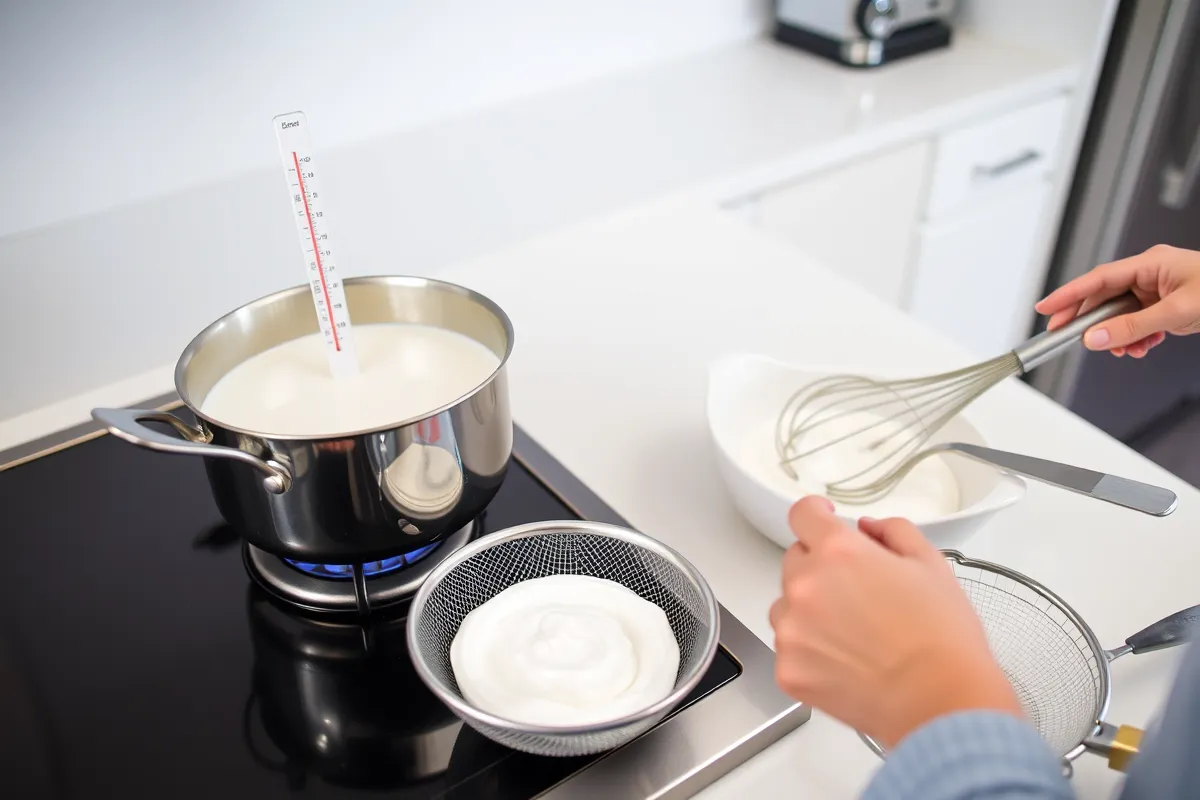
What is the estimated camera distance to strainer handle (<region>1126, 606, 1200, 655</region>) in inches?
26.2

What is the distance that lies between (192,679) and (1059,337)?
0.64 meters

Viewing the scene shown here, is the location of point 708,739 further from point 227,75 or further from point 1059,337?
point 227,75

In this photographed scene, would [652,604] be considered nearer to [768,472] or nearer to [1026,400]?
[768,472]

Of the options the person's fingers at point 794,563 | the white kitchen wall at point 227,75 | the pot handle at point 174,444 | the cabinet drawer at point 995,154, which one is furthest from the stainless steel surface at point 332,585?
the cabinet drawer at point 995,154

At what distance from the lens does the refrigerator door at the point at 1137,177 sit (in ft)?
5.71

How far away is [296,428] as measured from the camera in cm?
71

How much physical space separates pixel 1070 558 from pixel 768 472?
0.23 meters

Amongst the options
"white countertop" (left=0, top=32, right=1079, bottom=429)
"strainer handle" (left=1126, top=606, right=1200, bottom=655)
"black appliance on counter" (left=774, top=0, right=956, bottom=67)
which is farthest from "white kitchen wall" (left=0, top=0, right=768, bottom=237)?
"strainer handle" (left=1126, top=606, right=1200, bottom=655)

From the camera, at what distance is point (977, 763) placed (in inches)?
18.2

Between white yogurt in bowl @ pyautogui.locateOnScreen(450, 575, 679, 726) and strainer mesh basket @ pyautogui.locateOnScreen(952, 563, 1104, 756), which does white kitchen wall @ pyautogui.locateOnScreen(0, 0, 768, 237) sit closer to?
white yogurt in bowl @ pyautogui.locateOnScreen(450, 575, 679, 726)

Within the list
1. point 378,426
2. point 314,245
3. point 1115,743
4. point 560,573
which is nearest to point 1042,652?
point 1115,743

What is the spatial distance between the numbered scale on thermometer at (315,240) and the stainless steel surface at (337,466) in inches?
2.9

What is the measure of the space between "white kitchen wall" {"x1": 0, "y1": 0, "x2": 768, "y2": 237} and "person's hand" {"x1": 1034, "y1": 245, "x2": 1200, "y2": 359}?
3.28 ft

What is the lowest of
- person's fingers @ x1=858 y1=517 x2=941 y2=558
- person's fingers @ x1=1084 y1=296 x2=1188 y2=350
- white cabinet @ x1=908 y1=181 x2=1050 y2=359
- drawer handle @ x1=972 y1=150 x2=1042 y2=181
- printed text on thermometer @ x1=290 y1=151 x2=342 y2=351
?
white cabinet @ x1=908 y1=181 x2=1050 y2=359
